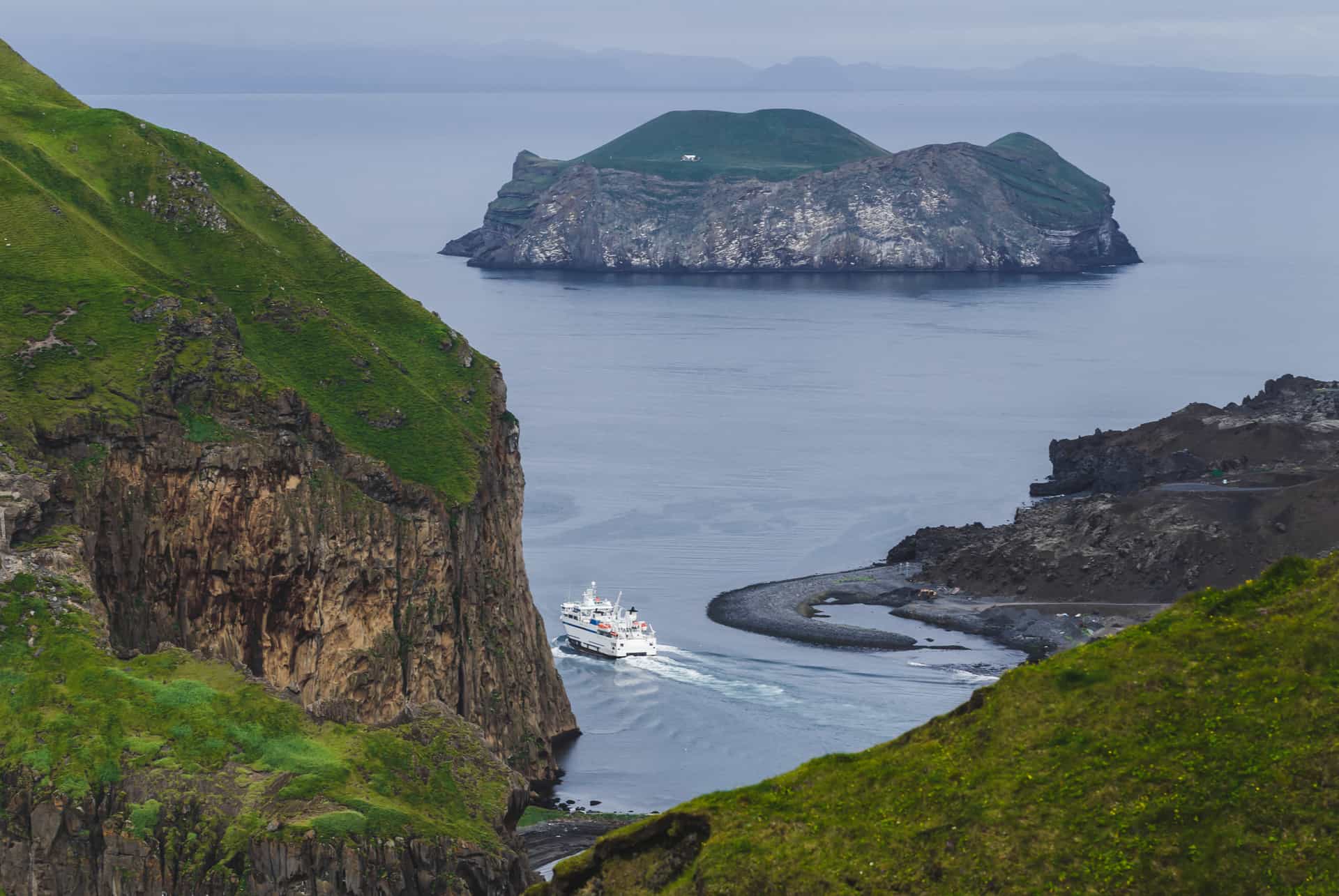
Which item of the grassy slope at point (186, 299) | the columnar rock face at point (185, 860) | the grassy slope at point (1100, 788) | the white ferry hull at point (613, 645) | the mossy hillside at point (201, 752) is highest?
the grassy slope at point (186, 299)

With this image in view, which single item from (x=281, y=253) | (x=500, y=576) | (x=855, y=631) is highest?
(x=281, y=253)

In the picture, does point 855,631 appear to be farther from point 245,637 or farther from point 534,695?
point 245,637

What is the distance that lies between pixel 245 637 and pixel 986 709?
55.7m

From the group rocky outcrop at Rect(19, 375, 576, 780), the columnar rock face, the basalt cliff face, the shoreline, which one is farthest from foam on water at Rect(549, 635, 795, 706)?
the columnar rock face

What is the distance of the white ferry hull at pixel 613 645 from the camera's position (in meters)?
151

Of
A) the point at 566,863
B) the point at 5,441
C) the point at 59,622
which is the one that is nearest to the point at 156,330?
the point at 5,441

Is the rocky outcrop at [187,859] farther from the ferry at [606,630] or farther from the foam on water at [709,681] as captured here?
the ferry at [606,630]

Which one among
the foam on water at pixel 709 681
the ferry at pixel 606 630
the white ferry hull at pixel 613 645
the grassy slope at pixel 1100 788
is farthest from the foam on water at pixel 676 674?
the grassy slope at pixel 1100 788

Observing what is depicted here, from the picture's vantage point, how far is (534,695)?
123m

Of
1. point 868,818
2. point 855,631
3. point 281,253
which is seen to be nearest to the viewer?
point 868,818

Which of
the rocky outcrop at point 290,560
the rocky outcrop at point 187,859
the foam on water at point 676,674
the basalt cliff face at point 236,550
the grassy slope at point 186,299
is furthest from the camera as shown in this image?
the foam on water at point 676,674

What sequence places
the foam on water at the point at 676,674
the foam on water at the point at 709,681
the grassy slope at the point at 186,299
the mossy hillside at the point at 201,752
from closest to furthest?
1. the mossy hillside at the point at 201,752
2. the grassy slope at the point at 186,299
3. the foam on water at the point at 676,674
4. the foam on water at the point at 709,681

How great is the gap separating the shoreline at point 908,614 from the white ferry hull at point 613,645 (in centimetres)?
1442

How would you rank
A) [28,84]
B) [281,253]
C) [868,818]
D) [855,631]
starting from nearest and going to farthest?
[868,818]
[281,253]
[28,84]
[855,631]
